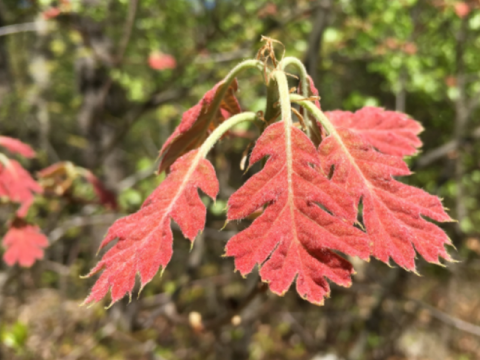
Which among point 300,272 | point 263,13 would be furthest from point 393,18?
point 300,272

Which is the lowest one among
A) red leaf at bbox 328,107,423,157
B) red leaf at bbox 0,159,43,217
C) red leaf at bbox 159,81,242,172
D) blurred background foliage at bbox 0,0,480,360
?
blurred background foliage at bbox 0,0,480,360

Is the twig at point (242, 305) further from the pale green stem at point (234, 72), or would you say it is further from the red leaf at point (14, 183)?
the red leaf at point (14, 183)

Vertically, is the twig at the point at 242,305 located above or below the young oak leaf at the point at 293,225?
below

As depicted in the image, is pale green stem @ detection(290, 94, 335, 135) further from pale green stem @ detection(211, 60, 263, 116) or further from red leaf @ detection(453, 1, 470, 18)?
red leaf @ detection(453, 1, 470, 18)

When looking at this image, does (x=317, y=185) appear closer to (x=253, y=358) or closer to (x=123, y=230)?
(x=123, y=230)

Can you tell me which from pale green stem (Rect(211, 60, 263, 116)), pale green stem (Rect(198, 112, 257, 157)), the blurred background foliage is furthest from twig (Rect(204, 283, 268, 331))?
pale green stem (Rect(211, 60, 263, 116))

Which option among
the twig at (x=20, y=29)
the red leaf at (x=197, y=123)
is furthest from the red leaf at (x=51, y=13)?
the red leaf at (x=197, y=123)
